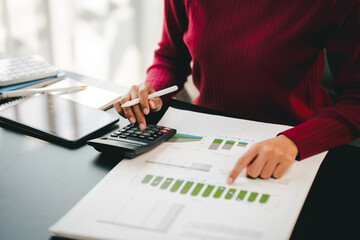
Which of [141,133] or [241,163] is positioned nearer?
[241,163]

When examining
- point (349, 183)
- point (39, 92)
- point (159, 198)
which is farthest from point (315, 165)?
point (39, 92)

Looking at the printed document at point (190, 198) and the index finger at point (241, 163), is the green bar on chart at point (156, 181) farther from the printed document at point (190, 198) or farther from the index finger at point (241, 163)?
the index finger at point (241, 163)

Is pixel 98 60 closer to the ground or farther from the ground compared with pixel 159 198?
closer to the ground

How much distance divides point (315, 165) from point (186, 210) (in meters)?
0.26

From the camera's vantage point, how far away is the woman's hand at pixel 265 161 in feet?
2.10

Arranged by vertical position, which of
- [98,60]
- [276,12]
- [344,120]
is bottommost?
[98,60]

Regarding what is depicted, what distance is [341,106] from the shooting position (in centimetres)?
81

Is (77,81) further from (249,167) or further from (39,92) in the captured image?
(249,167)

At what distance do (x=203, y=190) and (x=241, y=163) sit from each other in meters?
0.08

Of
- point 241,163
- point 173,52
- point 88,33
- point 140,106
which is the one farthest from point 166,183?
point 88,33

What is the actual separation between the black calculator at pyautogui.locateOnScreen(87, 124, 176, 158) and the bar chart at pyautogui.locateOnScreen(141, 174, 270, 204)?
0.08 metres

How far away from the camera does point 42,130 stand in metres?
Answer: 0.79

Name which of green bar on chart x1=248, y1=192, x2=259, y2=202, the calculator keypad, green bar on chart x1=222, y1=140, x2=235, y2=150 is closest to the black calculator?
the calculator keypad

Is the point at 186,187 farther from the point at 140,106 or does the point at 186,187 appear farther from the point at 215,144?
the point at 140,106
